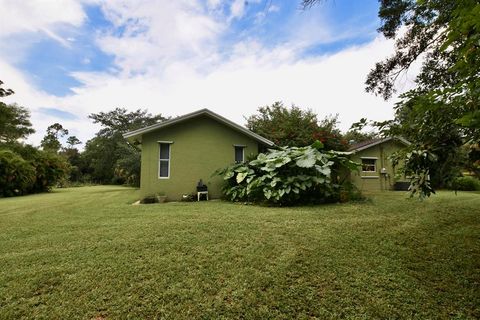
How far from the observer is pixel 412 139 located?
3.11m

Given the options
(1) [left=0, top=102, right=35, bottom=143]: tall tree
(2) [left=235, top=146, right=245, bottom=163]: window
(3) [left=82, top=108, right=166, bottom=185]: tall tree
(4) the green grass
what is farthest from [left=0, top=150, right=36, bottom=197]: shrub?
(2) [left=235, top=146, right=245, bottom=163]: window

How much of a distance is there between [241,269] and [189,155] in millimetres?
7262

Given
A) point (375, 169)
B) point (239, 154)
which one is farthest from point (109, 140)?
point (375, 169)

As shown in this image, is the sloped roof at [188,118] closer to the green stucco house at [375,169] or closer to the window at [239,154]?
the window at [239,154]

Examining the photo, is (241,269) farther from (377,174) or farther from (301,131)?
(377,174)

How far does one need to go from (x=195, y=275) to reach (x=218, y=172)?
6866 mm

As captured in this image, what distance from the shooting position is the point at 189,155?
9.59 meters

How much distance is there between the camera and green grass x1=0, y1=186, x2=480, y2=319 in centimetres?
218

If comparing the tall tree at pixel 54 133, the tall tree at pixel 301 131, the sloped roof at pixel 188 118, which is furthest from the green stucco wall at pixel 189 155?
the tall tree at pixel 54 133

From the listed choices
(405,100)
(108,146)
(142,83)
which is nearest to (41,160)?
(142,83)

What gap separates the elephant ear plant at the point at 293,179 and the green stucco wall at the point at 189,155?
6.21ft

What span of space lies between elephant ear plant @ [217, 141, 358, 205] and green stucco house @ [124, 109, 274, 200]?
189 cm

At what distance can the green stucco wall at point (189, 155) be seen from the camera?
30.1ft

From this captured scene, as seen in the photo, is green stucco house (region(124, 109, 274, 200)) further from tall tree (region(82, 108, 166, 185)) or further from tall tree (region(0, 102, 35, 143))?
tall tree (region(82, 108, 166, 185))
